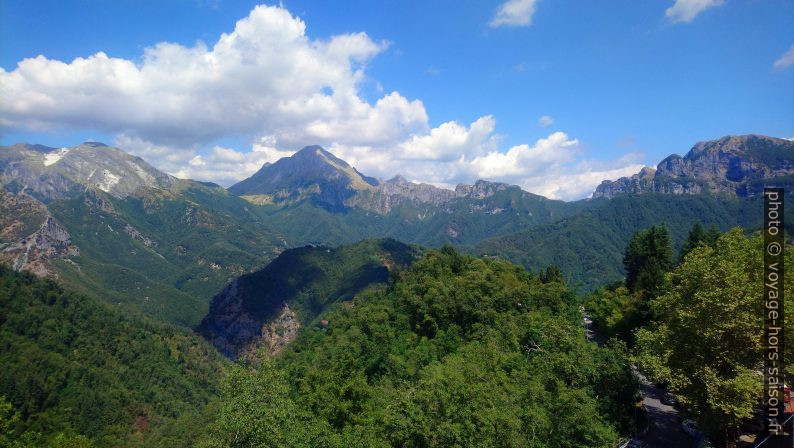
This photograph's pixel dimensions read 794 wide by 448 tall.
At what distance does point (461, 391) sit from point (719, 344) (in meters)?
19.6

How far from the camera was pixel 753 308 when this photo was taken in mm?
29984

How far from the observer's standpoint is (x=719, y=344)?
102ft


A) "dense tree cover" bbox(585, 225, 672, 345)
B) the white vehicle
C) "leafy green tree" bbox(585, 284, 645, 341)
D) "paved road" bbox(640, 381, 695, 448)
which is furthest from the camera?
"leafy green tree" bbox(585, 284, 645, 341)

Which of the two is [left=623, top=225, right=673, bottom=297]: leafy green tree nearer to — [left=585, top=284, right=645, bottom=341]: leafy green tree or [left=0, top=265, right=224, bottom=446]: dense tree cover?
[left=585, top=284, right=645, bottom=341]: leafy green tree

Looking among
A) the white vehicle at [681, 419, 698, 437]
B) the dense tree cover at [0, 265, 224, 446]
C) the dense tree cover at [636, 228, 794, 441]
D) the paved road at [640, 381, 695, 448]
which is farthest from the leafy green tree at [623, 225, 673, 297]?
the dense tree cover at [0, 265, 224, 446]

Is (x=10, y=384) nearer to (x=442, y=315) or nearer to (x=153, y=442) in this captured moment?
(x=153, y=442)

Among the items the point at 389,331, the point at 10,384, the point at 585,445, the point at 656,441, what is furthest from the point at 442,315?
the point at 10,384

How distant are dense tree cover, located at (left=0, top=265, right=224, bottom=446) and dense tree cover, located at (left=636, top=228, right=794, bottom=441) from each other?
116 m

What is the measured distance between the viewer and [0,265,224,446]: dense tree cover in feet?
400

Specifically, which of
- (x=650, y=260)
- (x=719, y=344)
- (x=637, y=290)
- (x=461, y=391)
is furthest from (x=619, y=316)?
(x=461, y=391)

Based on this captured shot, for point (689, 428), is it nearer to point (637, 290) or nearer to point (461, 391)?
point (461, 391)

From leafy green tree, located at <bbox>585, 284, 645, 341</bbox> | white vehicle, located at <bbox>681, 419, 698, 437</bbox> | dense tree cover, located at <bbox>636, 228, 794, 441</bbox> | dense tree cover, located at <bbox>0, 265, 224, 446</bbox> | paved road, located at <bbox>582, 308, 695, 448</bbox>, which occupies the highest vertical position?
dense tree cover, located at <bbox>636, 228, 794, 441</bbox>

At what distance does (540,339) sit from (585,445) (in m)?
26.4

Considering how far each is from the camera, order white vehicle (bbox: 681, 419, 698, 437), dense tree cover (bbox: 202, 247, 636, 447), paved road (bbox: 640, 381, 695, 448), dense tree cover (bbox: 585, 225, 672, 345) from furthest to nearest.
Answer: dense tree cover (bbox: 585, 225, 672, 345) → white vehicle (bbox: 681, 419, 698, 437) → paved road (bbox: 640, 381, 695, 448) → dense tree cover (bbox: 202, 247, 636, 447)
